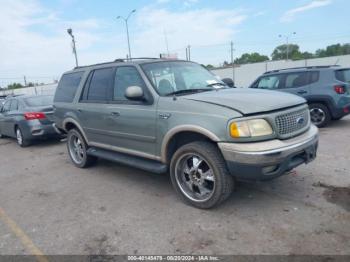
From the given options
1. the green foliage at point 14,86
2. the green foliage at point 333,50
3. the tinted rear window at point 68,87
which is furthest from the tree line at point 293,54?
the green foliage at point 14,86

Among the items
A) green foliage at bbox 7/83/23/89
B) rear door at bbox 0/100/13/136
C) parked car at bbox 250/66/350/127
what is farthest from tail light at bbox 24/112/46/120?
green foliage at bbox 7/83/23/89

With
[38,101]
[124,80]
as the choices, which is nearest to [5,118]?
[38,101]

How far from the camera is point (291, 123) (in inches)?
146

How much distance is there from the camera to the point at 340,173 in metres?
4.77

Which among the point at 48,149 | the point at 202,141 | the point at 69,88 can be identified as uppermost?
the point at 69,88

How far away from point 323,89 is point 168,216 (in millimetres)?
6382

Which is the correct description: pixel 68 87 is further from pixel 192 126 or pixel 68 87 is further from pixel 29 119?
pixel 192 126

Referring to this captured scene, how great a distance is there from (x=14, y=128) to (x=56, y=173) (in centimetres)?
427

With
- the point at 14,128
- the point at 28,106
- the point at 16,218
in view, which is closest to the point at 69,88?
the point at 16,218

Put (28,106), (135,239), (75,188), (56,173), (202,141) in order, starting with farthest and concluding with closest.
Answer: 1. (28,106)
2. (56,173)
3. (75,188)
4. (202,141)
5. (135,239)

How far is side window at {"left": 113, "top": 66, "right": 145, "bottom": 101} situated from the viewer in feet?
15.0

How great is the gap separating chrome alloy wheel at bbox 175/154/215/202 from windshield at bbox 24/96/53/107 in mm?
6490

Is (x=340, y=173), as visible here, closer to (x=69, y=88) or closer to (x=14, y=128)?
(x=69, y=88)

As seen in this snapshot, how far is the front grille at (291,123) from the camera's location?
3.55 meters
